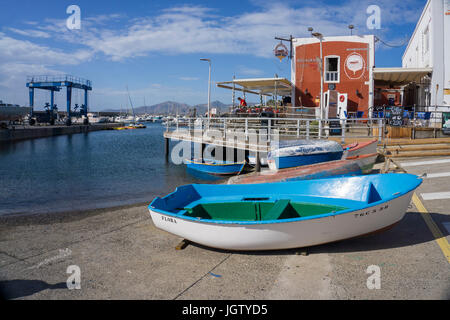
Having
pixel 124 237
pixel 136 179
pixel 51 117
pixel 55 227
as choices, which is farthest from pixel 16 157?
pixel 51 117

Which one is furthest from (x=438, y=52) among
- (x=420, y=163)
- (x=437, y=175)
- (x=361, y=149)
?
(x=437, y=175)

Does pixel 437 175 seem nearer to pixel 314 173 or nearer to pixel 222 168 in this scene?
pixel 314 173

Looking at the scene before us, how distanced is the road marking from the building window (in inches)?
705

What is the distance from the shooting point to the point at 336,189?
7.06 m

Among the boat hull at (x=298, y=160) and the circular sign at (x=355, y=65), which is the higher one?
the circular sign at (x=355, y=65)

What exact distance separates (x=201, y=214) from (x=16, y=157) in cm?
3359

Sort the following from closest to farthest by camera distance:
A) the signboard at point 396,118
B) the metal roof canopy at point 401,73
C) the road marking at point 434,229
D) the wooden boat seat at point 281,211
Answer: the road marking at point 434,229
the wooden boat seat at point 281,211
the signboard at point 396,118
the metal roof canopy at point 401,73

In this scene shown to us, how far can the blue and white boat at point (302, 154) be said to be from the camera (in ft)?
43.5

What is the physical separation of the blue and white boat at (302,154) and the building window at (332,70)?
1255 cm

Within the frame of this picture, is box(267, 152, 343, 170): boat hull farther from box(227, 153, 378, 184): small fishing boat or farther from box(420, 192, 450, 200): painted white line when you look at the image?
box(420, 192, 450, 200): painted white line

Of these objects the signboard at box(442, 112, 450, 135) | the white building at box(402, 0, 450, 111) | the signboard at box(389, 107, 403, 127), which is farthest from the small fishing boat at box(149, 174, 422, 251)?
the white building at box(402, 0, 450, 111)

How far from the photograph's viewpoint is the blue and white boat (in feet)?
43.5

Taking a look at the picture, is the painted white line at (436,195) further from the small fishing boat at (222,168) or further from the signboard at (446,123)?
the small fishing boat at (222,168)

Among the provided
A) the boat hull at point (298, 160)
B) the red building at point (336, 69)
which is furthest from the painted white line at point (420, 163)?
the red building at point (336, 69)
